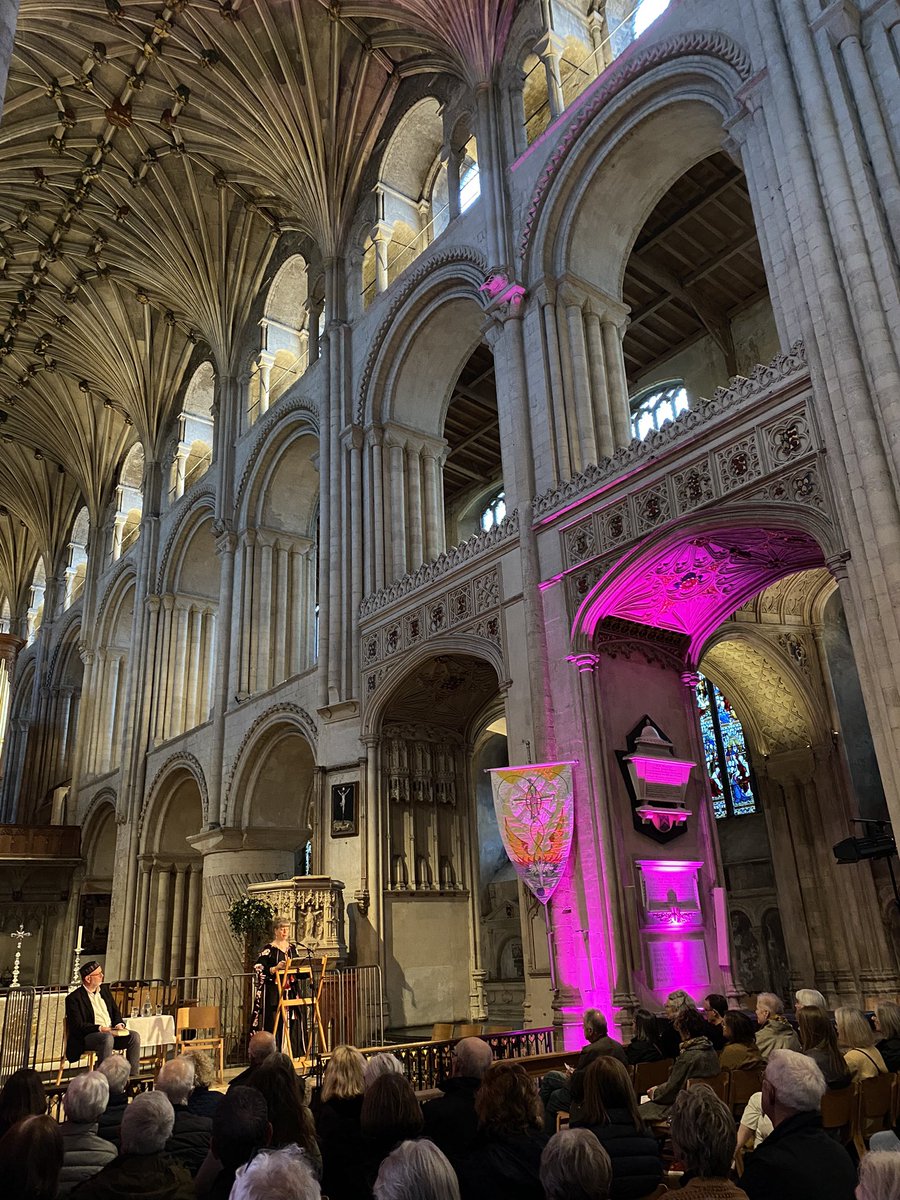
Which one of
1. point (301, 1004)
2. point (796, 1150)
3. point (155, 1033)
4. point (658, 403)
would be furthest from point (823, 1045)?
point (658, 403)

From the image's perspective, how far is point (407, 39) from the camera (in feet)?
50.6

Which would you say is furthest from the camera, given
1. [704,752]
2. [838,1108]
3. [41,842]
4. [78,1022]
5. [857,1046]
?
[41,842]

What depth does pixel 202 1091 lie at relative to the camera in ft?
14.2

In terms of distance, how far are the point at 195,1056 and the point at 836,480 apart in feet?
20.4

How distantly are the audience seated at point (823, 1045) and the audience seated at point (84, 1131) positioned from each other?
116 inches

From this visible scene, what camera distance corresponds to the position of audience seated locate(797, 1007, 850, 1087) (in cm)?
413

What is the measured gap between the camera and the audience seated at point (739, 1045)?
193 inches

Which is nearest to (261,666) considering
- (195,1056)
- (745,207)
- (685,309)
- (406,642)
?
(406,642)

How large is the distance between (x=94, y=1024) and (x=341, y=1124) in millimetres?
4061

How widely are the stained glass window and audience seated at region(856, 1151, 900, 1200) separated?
14.7 metres

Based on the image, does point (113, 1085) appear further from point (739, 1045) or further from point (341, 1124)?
point (739, 1045)

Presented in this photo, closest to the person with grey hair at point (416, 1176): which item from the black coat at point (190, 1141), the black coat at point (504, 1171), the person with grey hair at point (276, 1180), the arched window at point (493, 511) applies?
the person with grey hair at point (276, 1180)

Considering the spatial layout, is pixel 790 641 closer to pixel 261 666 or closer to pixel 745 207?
pixel 745 207

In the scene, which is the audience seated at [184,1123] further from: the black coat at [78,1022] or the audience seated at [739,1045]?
the black coat at [78,1022]
